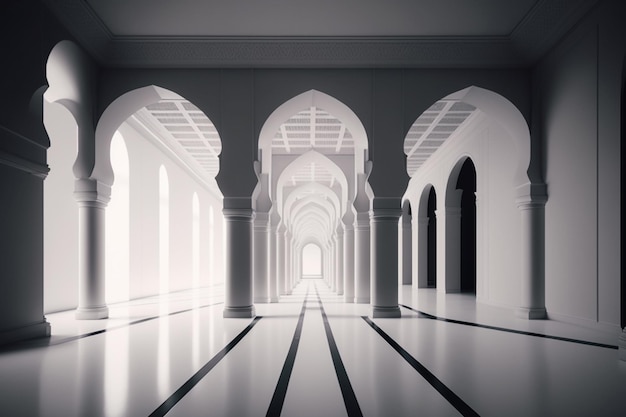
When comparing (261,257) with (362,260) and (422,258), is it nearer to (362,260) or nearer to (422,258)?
(362,260)

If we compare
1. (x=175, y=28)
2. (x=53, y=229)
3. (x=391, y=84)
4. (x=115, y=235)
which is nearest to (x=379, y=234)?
(x=391, y=84)

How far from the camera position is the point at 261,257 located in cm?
1264

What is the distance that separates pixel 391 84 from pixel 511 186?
12.5 ft

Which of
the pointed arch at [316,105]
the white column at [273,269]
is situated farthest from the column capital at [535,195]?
the white column at [273,269]

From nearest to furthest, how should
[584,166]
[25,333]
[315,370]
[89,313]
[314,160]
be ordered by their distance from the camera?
[315,370], [25,333], [584,166], [89,313], [314,160]

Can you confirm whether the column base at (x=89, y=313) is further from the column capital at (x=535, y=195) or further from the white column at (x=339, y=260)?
the white column at (x=339, y=260)

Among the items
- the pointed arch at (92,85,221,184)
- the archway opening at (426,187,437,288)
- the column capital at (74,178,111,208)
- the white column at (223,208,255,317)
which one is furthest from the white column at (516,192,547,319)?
the archway opening at (426,187,437,288)

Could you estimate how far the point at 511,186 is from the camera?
11133 mm

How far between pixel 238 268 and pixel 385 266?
110 inches

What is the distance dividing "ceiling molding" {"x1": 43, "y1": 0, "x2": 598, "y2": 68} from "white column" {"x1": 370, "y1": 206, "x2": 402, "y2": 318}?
9.54 ft

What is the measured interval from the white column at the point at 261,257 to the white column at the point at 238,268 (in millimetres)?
2949

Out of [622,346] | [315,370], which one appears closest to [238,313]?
[315,370]

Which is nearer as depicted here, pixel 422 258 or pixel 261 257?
pixel 261 257

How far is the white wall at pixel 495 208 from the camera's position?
1116 cm
